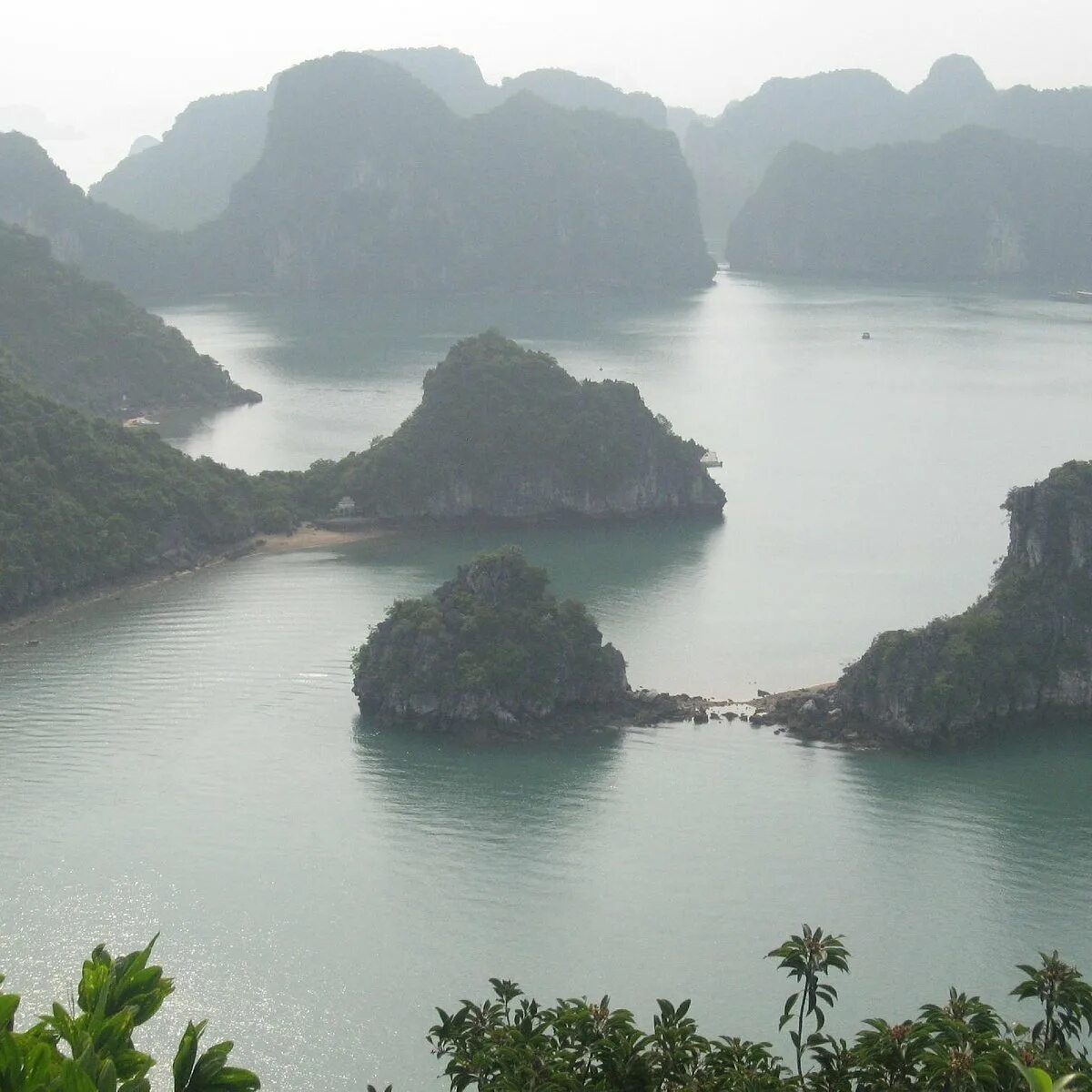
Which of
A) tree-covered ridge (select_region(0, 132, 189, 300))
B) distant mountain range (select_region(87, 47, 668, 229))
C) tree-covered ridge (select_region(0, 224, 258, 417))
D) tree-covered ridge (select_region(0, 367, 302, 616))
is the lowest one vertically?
tree-covered ridge (select_region(0, 367, 302, 616))

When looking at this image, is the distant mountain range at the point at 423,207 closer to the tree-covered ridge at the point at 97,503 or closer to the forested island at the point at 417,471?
the forested island at the point at 417,471

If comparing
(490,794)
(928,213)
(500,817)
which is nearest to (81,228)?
(928,213)

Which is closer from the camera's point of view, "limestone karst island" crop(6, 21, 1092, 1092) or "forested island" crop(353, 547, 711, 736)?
"limestone karst island" crop(6, 21, 1092, 1092)

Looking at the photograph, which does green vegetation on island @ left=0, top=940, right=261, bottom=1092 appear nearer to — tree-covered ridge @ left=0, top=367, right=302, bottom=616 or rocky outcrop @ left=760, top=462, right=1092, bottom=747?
rocky outcrop @ left=760, top=462, right=1092, bottom=747

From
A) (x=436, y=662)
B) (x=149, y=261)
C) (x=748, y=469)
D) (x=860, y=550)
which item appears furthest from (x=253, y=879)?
(x=149, y=261)

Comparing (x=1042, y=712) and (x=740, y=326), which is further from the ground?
(x=740, y=326)

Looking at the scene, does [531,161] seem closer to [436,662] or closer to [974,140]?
[974,140]

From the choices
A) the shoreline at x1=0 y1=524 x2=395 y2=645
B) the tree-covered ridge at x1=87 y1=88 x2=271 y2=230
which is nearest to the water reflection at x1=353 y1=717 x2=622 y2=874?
the shoreline at x1=0 y1=524 x2=395 y2=645
